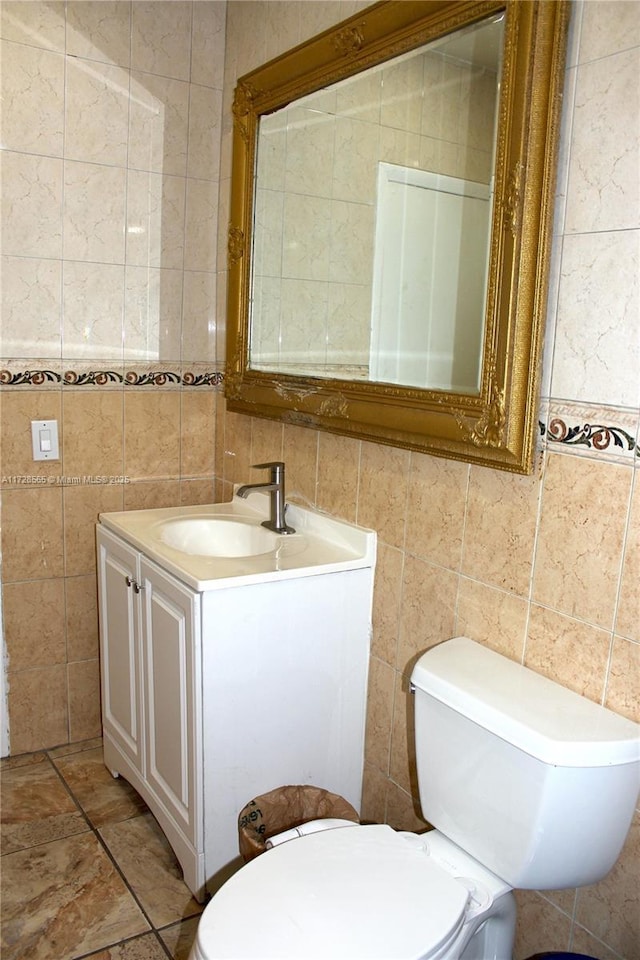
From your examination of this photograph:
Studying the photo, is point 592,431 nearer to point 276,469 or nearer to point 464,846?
point 464,846

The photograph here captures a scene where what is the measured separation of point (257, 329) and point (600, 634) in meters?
1.29

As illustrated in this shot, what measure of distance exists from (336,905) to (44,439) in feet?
4.98

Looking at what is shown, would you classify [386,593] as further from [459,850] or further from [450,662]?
[459,850]

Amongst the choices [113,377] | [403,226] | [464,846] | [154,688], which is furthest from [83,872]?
[403,226]

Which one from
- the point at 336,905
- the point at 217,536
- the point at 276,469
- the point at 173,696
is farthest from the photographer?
the point at 217,536

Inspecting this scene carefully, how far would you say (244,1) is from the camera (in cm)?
224

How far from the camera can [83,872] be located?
6.24 ft

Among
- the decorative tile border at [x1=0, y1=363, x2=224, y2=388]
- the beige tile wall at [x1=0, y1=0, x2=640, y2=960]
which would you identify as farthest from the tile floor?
the decorative tile border at [x1=0, y1=363, x2=224, y2=388]

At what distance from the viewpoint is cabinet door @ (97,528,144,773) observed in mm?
2041

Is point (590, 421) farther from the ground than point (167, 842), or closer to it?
farther from the ground

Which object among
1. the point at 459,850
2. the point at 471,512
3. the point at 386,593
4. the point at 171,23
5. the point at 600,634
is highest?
the point at 171,23

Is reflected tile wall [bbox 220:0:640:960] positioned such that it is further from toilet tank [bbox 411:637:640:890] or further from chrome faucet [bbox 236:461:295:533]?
chrome faucet [bbox 236:461:295:533]

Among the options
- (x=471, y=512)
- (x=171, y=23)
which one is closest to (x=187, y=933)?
(x=471, y=512)

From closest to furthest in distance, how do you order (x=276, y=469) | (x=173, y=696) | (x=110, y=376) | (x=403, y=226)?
(x=403, y=226), (x=173, y=696), (x=276, y=469), (x=110, y=376)
